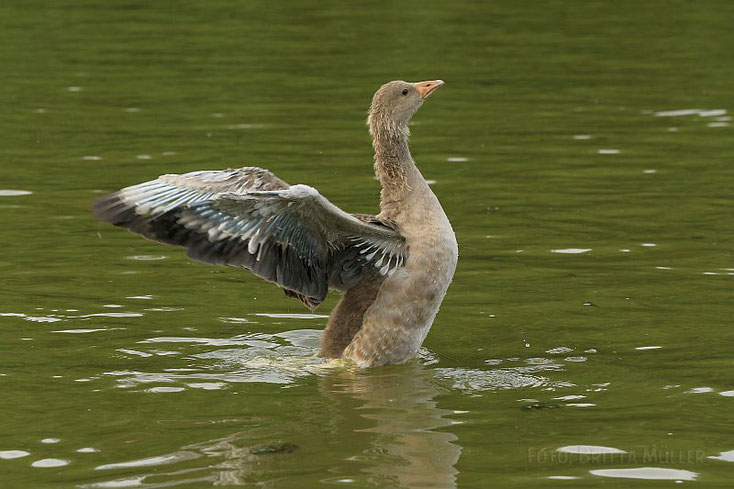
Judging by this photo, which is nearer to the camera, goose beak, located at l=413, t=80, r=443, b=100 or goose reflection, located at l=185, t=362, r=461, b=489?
goose reflection, located at l=185, t=362, r=461, b=489

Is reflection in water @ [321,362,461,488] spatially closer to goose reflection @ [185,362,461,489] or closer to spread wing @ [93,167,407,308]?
goose reflection @ [185,362,461,489]

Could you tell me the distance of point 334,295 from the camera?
14.8m

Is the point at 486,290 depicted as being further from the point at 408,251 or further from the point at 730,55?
the point at 730,55

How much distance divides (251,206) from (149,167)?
8333mm

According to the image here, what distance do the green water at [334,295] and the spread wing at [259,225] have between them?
2.78 ft

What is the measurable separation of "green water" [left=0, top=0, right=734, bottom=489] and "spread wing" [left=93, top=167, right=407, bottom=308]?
846mm

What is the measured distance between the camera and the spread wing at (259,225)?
10.6 m

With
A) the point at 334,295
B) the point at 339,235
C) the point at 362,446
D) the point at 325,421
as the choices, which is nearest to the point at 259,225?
the point at 339,235

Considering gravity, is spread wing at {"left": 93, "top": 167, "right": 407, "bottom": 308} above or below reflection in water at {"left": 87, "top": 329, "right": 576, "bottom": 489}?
above

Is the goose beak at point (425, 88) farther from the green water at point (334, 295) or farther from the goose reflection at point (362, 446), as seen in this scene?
the goose reflection at point (362, 446)

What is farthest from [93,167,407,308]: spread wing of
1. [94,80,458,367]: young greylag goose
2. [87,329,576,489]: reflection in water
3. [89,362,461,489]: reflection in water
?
[89,362,461,489]: reflection in water

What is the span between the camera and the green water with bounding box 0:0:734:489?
32.0ft

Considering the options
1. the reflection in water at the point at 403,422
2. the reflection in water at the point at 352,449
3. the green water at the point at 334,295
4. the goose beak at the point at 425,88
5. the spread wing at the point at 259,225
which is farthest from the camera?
the goose beak at the point at 425,88

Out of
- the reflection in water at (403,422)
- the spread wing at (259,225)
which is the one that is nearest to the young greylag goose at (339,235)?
the spread wing at (259,225)
